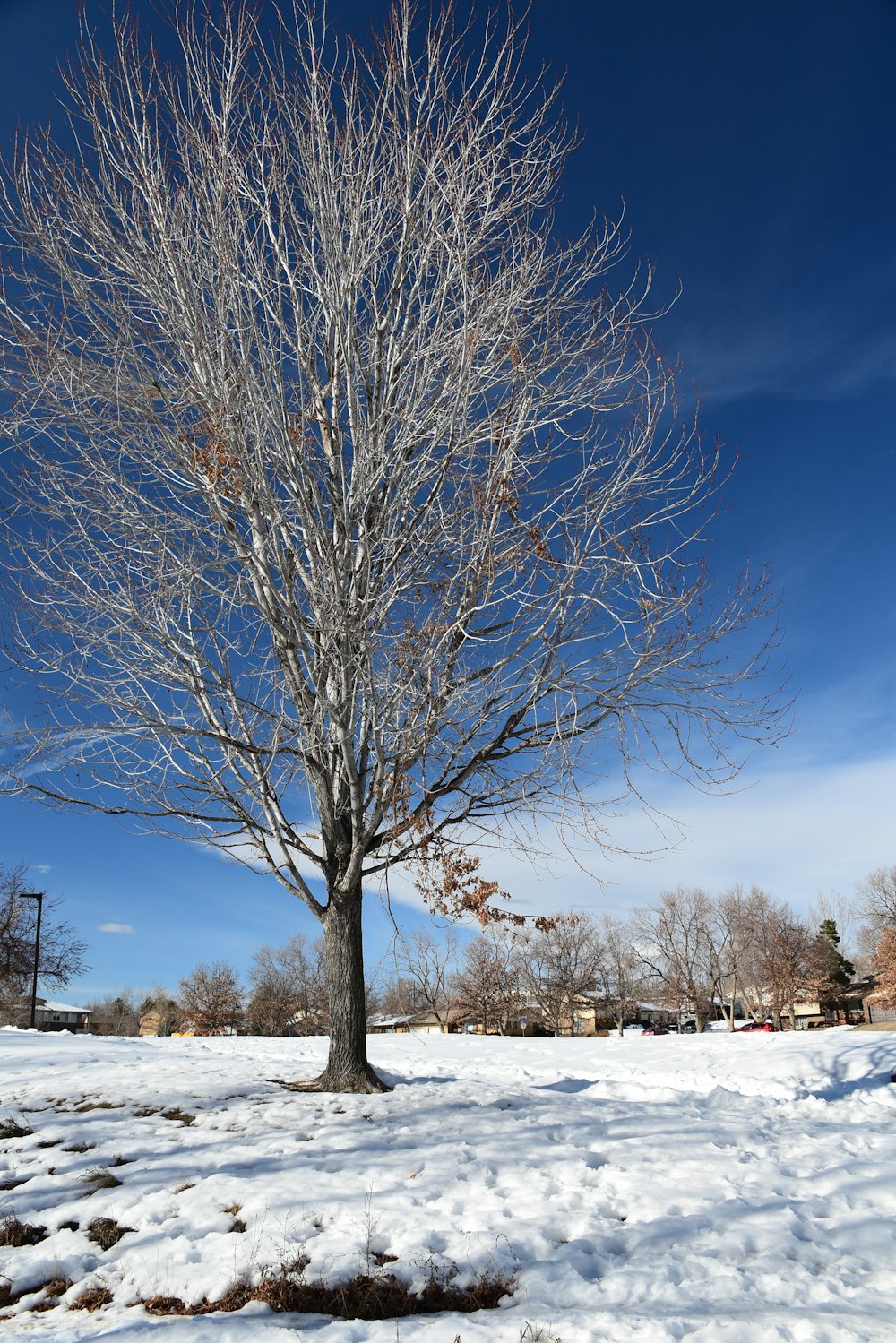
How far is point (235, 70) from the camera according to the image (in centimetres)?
800

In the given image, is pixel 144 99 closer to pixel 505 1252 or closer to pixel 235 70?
pixel 235 70

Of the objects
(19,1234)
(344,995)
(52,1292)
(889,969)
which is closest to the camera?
(52,1292)

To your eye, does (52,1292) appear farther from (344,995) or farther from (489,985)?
(489,985)

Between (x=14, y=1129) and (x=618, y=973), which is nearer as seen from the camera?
(x=14, y=1129)

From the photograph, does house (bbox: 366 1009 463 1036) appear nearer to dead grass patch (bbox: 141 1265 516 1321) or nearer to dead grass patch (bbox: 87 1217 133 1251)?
dead grass patch (bbox: 87 1217 133 1251)

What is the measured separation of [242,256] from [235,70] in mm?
1690

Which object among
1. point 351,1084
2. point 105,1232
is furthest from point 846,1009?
point 105,1232

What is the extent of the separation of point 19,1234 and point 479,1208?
2.91 meters

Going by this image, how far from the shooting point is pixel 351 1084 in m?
8.39

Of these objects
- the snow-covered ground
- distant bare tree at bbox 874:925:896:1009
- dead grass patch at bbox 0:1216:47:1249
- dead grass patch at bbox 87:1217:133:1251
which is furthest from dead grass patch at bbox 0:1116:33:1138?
distant bare tree at bbox 874:925:896:1009

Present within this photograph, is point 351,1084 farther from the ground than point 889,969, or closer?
farther from the ground

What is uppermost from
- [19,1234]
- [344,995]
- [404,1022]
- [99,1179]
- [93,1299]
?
[344,995]

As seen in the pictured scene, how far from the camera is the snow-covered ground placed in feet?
12.4

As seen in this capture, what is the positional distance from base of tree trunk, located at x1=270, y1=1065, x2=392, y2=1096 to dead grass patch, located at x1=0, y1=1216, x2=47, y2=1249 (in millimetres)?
3523
